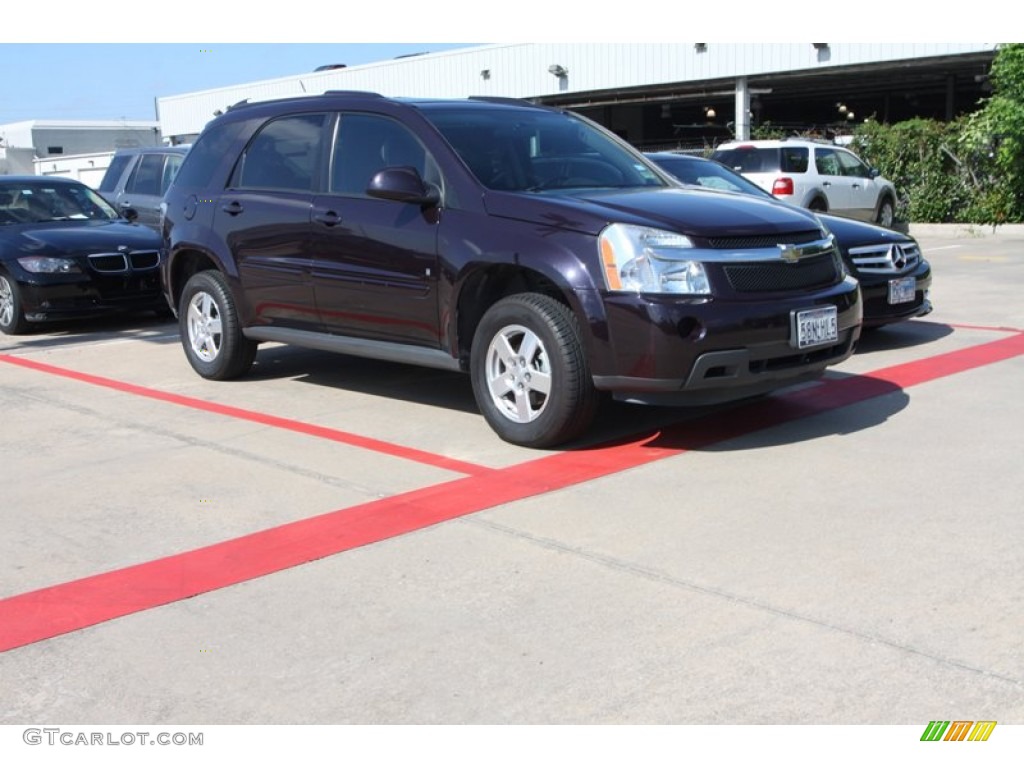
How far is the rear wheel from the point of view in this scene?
10.9 meters

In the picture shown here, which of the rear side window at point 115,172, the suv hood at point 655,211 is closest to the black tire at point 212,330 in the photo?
the suv hood at point 655,211

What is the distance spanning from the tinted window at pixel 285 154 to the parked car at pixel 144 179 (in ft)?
22.3

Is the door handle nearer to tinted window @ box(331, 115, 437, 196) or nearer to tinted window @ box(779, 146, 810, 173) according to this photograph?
tinted window @ box(331, 115, 437, 196)

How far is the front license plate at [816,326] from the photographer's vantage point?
5.95 m

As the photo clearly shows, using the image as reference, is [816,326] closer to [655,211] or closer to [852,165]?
[655,211]

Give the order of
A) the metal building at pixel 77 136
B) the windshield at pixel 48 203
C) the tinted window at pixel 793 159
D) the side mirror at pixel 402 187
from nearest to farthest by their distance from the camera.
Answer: the side mirror at pixel 402 187
the windshield at pixel 48 203
the tinted window at pixel 793 159
the metal building at pixel 77 136

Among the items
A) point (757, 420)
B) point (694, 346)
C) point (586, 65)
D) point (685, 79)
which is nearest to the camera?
point (694, 346)

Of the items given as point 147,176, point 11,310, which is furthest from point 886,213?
point 11,310

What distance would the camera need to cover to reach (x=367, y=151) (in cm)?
707

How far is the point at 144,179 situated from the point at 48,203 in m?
2.72

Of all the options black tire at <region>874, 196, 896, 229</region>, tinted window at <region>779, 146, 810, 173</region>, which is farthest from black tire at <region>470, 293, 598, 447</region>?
black tire at <region>874, 196, 896, 229</region>

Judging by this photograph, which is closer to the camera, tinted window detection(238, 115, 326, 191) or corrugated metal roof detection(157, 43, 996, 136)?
tinted window detection(238, 115, 326, 191)

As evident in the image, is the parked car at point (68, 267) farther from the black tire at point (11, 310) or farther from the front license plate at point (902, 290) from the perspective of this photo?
the front license plate at point (902, 290)

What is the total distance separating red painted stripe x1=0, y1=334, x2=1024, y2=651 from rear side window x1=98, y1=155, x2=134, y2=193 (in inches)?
433
